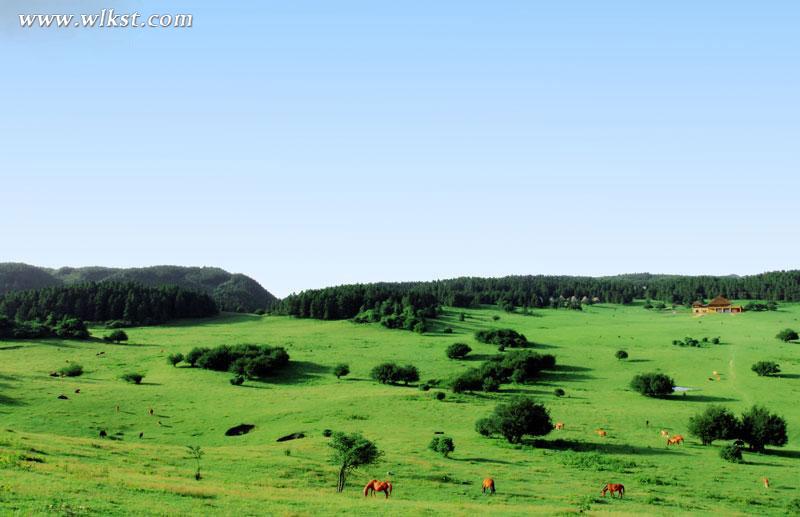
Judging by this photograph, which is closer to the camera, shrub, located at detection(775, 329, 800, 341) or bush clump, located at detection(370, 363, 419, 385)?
bush clump, located at detection(370, 363, 419, 385)

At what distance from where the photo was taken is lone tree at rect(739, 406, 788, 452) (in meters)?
63.4

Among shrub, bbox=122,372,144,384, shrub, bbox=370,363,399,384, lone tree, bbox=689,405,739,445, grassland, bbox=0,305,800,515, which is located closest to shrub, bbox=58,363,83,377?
grassland, bbox=0,305,800,515

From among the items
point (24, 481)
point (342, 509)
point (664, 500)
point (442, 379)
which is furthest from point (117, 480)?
point (442, 379)

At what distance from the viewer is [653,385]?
88938 mm

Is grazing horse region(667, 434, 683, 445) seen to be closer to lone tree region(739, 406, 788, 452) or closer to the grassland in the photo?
the grassland

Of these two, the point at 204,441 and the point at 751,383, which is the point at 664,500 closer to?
the point at 204,441

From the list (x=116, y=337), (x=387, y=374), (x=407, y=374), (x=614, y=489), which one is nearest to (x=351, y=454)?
(x=614, y=489)

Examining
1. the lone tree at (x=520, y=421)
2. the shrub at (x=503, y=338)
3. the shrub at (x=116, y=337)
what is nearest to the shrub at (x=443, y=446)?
the lone tree at (x=520, y=421)

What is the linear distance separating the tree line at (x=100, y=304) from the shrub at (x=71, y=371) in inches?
3114

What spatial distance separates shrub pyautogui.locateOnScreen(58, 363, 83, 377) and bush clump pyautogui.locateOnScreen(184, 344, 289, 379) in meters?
18.2

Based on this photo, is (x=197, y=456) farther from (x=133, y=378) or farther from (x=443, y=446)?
(x=133, y=378)

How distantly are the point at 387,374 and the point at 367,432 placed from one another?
32.2 meters

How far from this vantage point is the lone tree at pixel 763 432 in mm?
63438

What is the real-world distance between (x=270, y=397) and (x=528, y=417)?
40.8 meters
